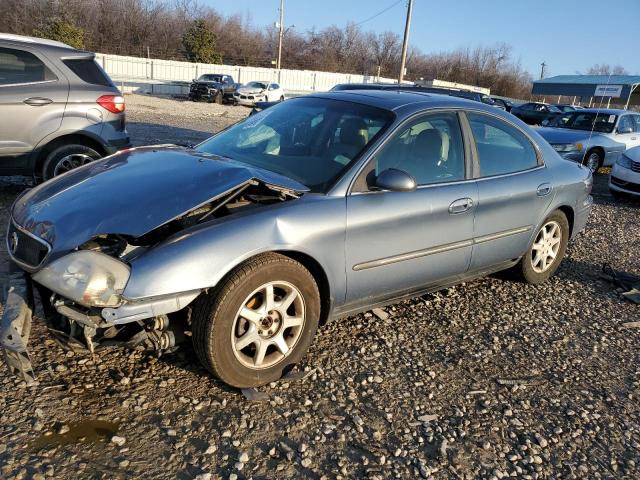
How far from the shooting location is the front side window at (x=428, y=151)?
3459 millimetres

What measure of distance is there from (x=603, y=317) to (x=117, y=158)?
404 centimetres

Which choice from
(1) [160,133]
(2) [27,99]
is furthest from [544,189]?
(1) [160,133]

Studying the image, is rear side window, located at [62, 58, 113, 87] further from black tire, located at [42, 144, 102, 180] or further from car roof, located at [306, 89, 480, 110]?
car roof, located at [306, 89, 480, 110]

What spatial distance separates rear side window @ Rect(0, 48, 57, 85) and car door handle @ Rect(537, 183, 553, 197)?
5271 millimetres

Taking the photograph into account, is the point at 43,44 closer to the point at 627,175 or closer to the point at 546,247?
the point at 546,247

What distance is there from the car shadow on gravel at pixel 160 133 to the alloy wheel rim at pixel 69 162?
507cm

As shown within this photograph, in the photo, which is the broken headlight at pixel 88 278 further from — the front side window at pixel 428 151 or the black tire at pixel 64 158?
the black tire at pixel 64 158

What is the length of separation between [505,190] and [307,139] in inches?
63.6

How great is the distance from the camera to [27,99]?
18.5 feet

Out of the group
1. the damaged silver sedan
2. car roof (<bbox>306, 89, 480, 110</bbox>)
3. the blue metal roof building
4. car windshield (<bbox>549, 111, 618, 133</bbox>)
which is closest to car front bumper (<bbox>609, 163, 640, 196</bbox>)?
car windshield (<bbox>549, 111, 618, 133</bbox>)

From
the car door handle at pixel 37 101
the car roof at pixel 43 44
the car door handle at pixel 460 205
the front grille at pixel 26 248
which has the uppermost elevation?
the car roof at pixel 43 44

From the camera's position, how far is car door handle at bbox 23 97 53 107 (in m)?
5.64

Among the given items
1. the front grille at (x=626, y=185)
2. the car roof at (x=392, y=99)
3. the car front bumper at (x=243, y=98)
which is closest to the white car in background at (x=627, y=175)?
the front grille at (x=626, y=185)

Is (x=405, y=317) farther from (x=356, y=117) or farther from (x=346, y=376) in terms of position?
(x=356, y=117)
